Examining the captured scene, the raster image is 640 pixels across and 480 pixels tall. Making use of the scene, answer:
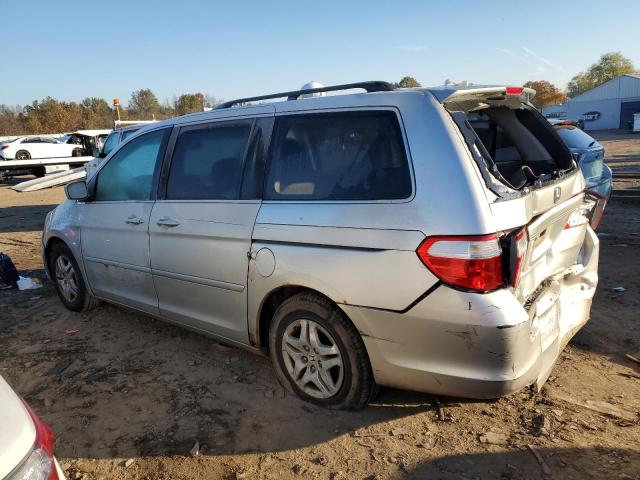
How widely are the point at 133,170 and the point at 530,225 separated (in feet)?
10.3

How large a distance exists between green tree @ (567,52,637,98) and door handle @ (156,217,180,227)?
355ft

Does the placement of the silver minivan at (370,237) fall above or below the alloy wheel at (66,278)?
above

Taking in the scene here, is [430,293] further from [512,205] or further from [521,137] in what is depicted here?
[521,137]

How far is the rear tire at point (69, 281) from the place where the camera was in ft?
15.5

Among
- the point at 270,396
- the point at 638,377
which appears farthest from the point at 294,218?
the point at 638,377

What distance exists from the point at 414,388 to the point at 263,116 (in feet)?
6.31

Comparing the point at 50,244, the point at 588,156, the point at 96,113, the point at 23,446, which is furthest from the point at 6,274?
the point at 96,113

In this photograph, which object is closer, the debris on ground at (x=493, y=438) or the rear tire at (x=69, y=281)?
the debris on ground at (x=493, y=438)

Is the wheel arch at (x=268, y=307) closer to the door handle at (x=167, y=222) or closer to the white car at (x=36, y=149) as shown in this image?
the door handle at (x=167, y=222)

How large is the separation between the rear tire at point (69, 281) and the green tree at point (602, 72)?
108 m

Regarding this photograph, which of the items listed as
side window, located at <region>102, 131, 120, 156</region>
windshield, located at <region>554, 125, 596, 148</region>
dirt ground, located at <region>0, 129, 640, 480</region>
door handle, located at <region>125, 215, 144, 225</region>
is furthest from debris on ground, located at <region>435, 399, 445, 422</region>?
side window, located at <region>102, 131, 120, 156</region>

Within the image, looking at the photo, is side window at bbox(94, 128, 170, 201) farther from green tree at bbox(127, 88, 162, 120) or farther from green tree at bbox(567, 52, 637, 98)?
green tree at bbox(567, 52, 637, 98)

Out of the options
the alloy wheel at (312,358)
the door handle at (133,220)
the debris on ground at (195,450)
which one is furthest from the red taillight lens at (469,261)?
the door handle at (133,220)

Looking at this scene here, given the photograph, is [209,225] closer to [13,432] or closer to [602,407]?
[13,432]
